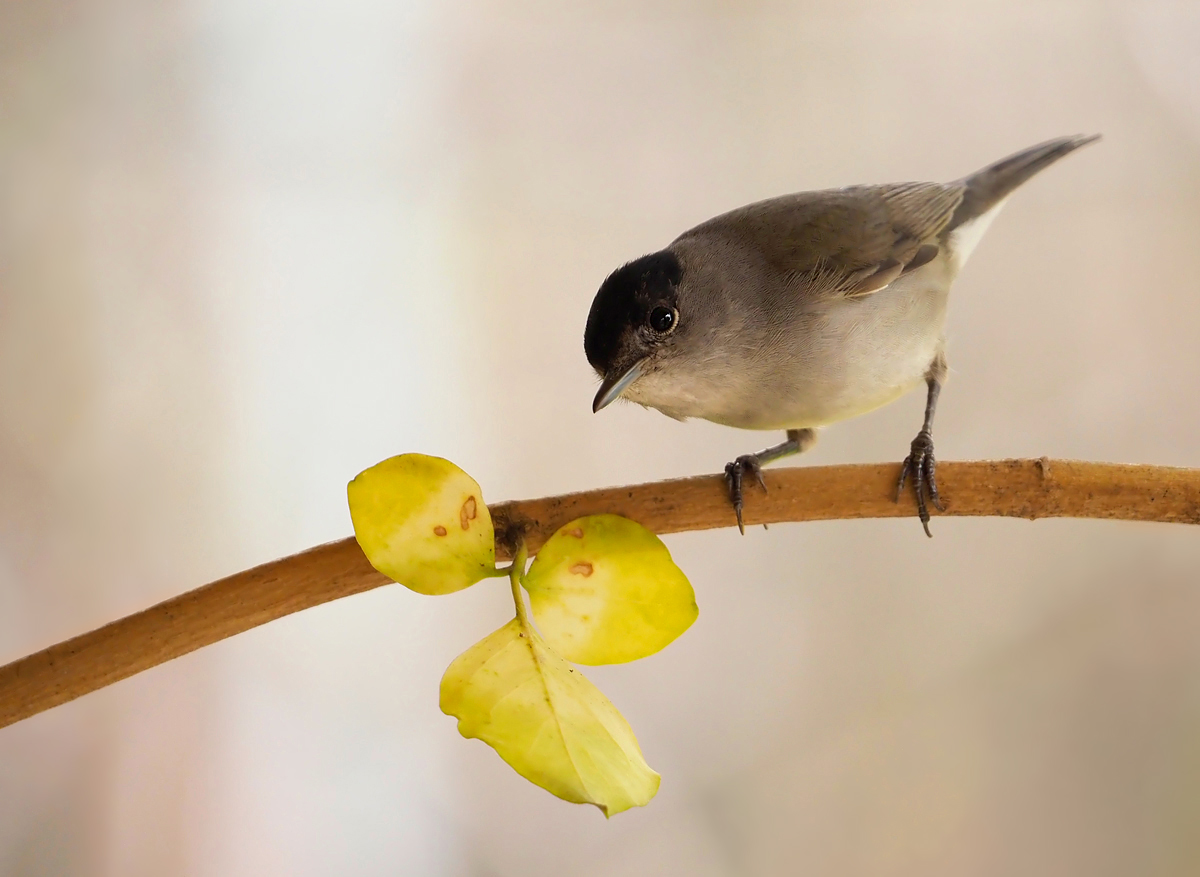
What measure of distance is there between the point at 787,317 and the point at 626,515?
396 mm

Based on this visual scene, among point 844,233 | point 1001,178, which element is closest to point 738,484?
point 844,233

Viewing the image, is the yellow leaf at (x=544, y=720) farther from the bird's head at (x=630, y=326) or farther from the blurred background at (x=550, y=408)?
the blurred background at (x=550, y=408)

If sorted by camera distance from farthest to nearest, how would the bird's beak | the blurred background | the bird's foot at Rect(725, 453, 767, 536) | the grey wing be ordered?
the blurred background → the grey wing → the bird's beak → the bird's foot at Rect(725, 453, 767, 536)

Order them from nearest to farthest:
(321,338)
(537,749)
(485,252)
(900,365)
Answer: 1. (537,749)
2. (900,365)
3. (321,338)
4. (485,252)

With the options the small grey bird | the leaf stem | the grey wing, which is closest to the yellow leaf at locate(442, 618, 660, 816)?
the leaf stem

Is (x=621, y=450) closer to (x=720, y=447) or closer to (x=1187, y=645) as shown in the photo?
(x=720, y=447)

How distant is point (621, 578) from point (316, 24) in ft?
3.74

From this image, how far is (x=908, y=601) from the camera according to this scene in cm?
139

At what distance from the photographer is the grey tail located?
101 cm

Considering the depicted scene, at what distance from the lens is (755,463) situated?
72 centimetres

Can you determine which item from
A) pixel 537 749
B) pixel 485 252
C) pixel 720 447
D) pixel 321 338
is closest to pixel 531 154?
pixel 485 252

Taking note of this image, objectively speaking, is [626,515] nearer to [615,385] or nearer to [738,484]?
[738,484]

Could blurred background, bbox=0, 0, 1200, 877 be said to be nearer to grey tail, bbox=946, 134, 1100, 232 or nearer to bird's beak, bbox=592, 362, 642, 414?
grey tail, bbox=946, 134, 1100, 232

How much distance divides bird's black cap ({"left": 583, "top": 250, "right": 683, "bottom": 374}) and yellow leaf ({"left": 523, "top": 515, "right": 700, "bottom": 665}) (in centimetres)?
35
